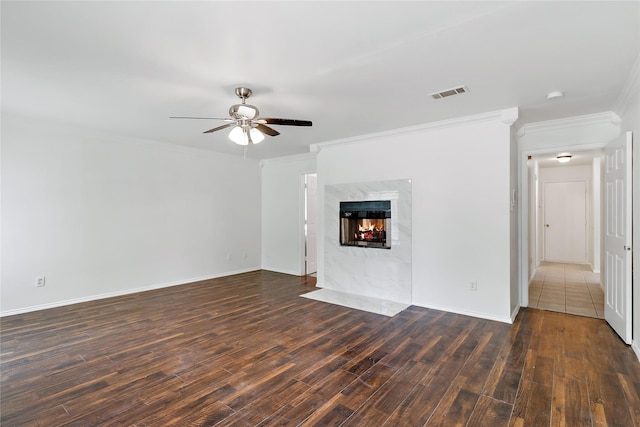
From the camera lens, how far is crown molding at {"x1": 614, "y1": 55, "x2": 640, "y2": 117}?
8.31 feet

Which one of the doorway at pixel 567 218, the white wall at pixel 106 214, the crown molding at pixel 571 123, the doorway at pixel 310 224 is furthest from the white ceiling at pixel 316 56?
the doorway at pixel 567 218

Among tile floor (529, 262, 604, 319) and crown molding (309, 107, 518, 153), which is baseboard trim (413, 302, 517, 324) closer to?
tile floor (529, 262, 604, 319)

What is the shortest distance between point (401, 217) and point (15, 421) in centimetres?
420

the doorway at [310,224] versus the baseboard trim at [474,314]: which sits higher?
the doorway at [310,224]

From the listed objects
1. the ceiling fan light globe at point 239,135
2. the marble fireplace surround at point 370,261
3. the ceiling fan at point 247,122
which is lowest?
the marble fireplace surround at point 370,261

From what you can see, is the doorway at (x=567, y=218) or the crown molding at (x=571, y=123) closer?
the crown molding at (x=571, y=123)

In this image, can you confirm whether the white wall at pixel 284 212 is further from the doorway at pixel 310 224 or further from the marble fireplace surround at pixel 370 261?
the marble fireplace surround at pixel 370 261

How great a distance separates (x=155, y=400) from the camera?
214 cm

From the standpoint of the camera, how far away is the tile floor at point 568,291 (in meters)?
4.20

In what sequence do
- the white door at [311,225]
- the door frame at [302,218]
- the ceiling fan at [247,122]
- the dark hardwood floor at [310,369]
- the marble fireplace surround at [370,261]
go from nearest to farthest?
the dark hardwood floor at [310,369] → the ceiling fan at [247,122] → the marble fireplace surround at [370,261] → the door frame at [302,218] → the white door at [311,225]

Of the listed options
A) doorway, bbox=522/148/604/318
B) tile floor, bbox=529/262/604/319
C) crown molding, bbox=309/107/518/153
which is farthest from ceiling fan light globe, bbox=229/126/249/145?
doorway, bbox=522/148/604/318

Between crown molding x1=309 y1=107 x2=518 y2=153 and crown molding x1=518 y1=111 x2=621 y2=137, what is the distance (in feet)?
2.56

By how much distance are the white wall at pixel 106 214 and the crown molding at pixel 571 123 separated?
5.20 meters

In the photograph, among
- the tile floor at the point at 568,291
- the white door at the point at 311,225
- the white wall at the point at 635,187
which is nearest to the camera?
the white wall at the point at 635,187
